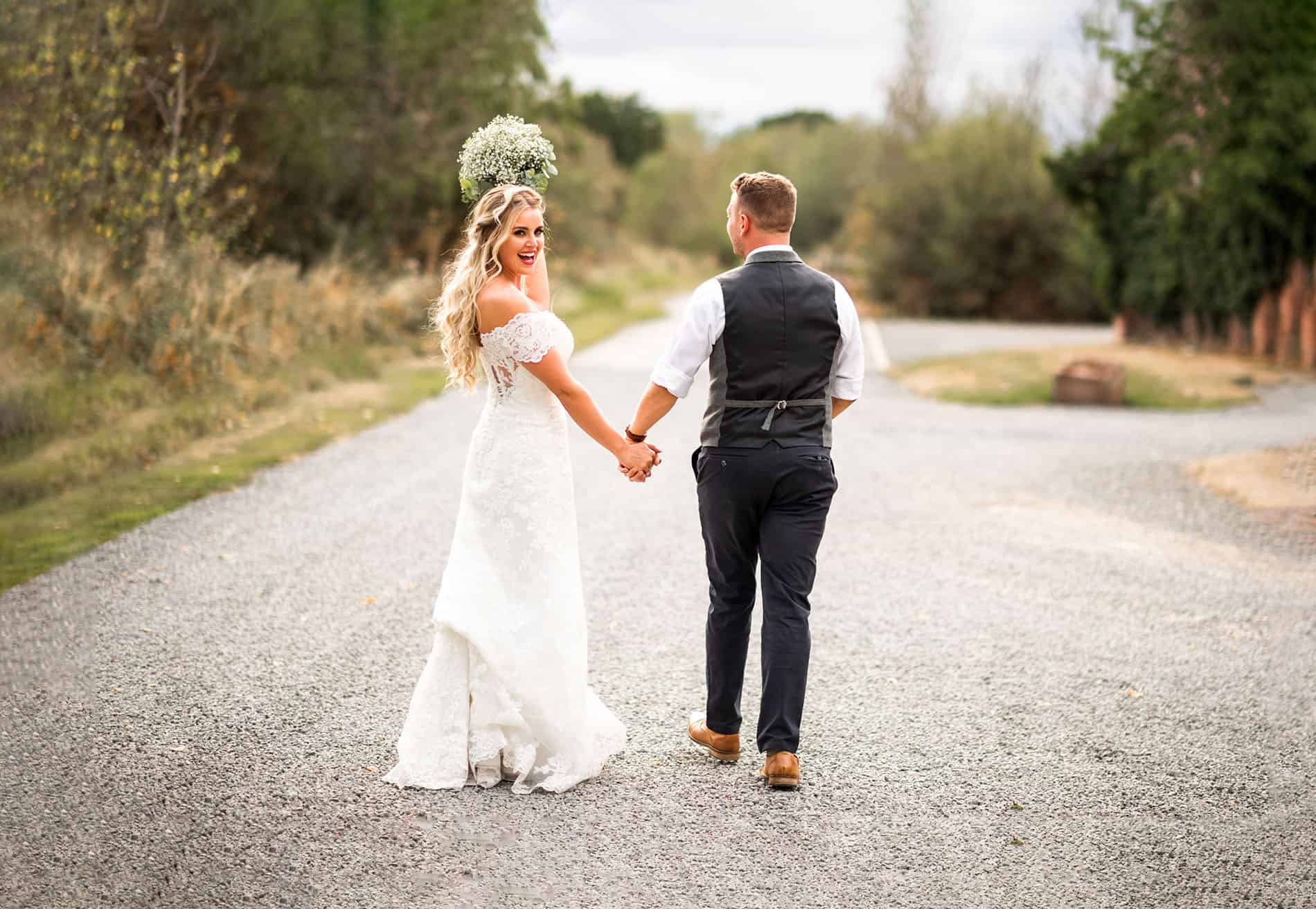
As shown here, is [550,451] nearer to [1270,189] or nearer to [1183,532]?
[1183,532]

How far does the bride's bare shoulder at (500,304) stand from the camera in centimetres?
402

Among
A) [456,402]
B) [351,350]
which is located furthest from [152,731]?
[351,350]

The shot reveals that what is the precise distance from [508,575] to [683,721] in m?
1.14

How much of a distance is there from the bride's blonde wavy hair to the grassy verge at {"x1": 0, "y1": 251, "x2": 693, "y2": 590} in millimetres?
2118

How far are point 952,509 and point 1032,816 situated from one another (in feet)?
17.2

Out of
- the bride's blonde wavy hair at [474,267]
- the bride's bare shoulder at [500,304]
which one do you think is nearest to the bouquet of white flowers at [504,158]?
the bride's blonde wavy hair at [474,267]

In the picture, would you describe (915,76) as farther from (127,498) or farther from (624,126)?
(127,498)

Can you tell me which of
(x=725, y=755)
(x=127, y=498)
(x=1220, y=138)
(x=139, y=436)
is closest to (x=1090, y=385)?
(x=1220, y=138)

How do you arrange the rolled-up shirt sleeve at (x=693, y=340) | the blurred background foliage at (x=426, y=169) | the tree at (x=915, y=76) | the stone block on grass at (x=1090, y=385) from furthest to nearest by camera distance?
the tree at (x=915, y=76) < the stone block on grass at (x=1090, y=385) < the blurred background foliage at (x=426, y=169) < the rolled-up shirt sleeve at (x=693, y=340)

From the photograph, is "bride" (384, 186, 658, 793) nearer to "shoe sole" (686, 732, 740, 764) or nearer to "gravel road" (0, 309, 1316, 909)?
"gravel road" (0, 309, 1316, 909)

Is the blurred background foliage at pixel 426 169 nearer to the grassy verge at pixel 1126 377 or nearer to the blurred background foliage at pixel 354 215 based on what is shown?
the blurred background foliage at pixel 354 215

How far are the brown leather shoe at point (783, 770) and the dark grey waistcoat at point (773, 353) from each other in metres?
1.10

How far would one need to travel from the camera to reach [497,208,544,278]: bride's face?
13.2 ft

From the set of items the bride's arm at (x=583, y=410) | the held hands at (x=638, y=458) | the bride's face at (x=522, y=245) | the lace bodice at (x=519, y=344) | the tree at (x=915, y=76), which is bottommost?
the held hands at (x=638, y=458)
